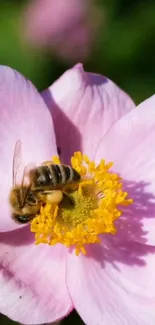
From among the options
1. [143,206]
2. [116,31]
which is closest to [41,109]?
[143,206]

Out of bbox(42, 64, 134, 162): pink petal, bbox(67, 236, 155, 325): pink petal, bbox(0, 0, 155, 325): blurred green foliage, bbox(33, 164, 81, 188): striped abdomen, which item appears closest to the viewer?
bbox(33, 164, 81, 188): striped abdomen

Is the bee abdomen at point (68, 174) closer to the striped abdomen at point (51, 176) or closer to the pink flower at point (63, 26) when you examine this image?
the striped abdomen at point (51, 176)

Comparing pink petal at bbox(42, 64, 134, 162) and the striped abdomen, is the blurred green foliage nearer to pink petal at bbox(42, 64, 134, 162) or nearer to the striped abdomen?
pink petal at bbox(42, 64, 134, 162)

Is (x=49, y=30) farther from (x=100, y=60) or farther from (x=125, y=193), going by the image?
(x=125, y=193)

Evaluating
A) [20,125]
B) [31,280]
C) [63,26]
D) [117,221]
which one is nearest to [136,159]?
[117,221]

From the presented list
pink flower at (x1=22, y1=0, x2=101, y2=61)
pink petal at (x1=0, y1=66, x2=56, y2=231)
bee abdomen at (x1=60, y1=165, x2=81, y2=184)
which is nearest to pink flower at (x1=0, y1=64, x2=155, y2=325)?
pink petal at (x1=0, y1=66, x2=56, y2=231)

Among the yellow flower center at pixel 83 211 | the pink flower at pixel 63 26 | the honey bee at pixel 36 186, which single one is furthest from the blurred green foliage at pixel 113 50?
the honey bee at pixel 36 186

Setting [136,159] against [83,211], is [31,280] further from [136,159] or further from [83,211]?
[136,159]
